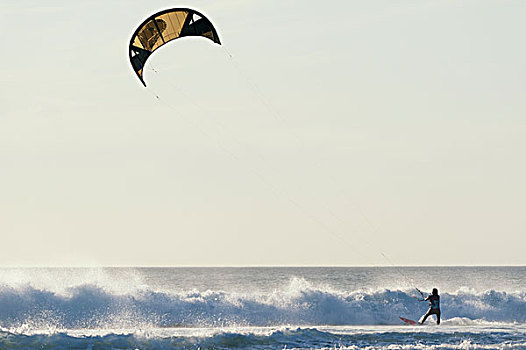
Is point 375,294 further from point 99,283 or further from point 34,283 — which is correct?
point 34,283

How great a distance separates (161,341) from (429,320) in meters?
10.5

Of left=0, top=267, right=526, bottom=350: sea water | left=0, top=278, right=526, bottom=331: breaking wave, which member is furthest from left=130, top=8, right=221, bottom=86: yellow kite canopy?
left=0, top=278, right=526, bottom=331: breaking wave

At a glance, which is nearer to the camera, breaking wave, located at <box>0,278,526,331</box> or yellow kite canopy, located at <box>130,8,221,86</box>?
yellow kite canopy, located at <box>130,8,221,86</box>

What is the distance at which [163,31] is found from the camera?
23734 millimetres

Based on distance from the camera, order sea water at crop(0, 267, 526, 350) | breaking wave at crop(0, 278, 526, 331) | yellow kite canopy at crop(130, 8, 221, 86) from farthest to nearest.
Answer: breaking wave at crop(0, 278, 526, 331) → sea water at crop(0, 267, 526, 350) → yellow kite canopy at crop(130, 8, 221, 86)

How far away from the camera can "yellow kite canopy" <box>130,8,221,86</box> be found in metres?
23.3

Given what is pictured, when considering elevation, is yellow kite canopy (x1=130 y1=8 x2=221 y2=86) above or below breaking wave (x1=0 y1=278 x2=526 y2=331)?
above

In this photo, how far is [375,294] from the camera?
113ft

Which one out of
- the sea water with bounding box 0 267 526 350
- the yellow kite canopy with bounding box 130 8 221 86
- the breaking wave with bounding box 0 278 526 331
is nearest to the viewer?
the yellow kite canopy with bounding box 130 8 221 86

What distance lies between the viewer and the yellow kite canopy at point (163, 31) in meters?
23.3

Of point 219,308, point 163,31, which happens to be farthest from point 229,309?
point 163,31

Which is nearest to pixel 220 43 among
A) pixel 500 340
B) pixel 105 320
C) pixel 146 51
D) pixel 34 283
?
pixel 146 51

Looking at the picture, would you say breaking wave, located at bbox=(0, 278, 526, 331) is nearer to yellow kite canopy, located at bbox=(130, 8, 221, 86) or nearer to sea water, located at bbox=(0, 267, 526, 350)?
sea water, located at bbox=(0, 267, 526, 350)

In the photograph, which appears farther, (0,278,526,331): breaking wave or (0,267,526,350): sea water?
(0,278,526,331): breaking wave
